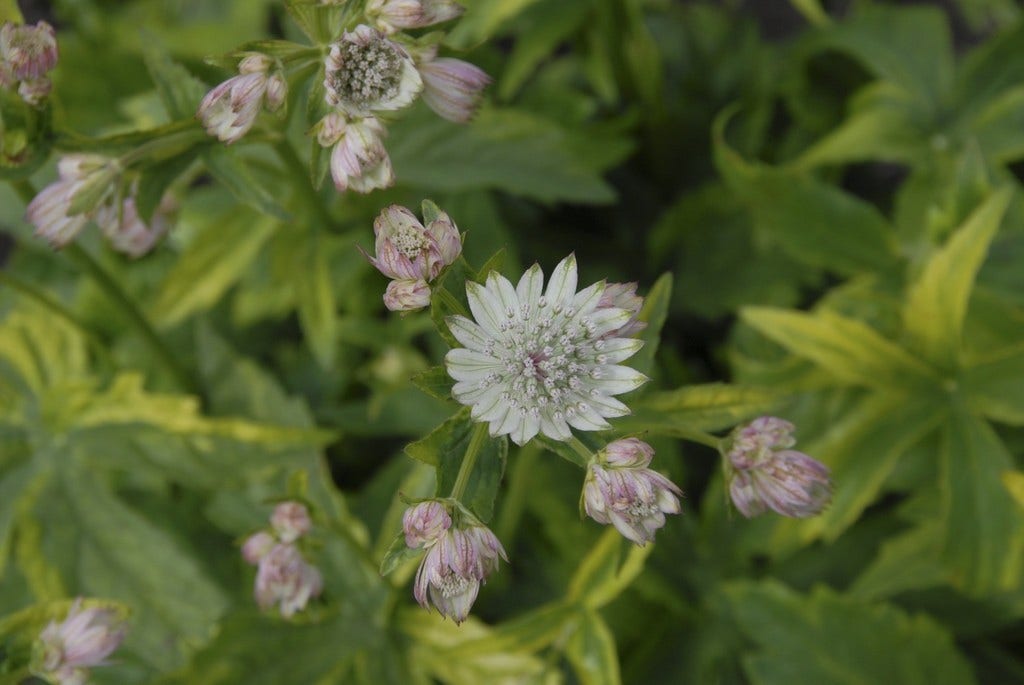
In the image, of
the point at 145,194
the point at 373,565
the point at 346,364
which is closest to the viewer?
the point at 145,194

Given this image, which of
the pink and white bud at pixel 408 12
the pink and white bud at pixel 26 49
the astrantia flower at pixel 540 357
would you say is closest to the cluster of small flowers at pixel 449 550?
the astrantia flower at pixel 540 357

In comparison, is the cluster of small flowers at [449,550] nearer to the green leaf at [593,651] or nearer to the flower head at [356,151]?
the flower head at [356,151]

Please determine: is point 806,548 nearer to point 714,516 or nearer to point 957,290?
point 714,516

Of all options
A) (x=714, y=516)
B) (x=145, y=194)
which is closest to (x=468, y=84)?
(x=145, y=194)

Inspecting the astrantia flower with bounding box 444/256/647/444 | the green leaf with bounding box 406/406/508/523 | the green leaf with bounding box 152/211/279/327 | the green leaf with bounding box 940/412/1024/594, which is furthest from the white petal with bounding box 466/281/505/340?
the green leaf with bounding box 940/412/1024/594

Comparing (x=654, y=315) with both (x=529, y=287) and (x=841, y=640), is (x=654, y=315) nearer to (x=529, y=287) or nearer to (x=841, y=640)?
(x=529, y=287)

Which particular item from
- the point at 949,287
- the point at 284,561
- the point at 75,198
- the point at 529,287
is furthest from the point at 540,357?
the point at 949,287
